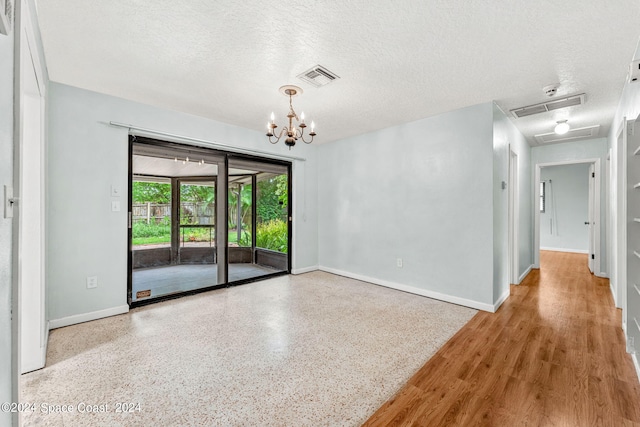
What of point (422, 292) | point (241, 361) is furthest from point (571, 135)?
point (241, 361)

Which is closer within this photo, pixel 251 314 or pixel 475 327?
pixel 475 327

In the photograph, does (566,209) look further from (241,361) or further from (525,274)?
(241,361)

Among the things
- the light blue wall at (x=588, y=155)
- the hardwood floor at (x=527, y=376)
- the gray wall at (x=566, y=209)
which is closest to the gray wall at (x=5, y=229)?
the hardwood floor at (x=527, y=376)

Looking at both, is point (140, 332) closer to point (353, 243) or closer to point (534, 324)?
point (353, 243)

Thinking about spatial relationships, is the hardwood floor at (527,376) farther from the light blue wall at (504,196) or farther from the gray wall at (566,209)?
the gray wall at (566,209)

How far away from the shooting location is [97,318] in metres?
3.01

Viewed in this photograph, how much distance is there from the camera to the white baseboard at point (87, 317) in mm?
2789

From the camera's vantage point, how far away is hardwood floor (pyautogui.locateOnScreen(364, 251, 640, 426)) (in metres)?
1.64

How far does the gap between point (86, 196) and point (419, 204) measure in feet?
13.1

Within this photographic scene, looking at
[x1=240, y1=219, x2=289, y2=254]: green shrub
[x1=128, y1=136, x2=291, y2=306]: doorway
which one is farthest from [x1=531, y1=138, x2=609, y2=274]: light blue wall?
[x1=240, y1=219, x2=289, y2=254]: green shrub

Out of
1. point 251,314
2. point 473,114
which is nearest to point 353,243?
point 251,314

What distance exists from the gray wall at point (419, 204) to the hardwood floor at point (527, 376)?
69 cm

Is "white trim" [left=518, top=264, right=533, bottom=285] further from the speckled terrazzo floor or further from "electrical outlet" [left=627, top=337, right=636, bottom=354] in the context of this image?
"electrical outlet" [left=627, top=337, right=636, bottom=354]

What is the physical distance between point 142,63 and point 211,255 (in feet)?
8.66
